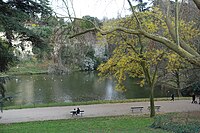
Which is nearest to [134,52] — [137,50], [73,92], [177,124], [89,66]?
[137,50]

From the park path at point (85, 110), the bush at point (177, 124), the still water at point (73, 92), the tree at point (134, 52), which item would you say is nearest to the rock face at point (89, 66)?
the still water at point (73, 92)

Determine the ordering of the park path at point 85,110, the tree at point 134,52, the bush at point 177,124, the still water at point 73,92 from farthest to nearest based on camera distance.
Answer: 1. the still water at point 73,92
2. the park path at point 85,110
3. the tree at point 134,52
4. the bush at point 177,124

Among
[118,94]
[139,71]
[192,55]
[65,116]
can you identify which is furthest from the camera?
[118,94]

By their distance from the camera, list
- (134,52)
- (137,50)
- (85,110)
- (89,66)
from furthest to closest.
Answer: (89,66)
(85,110)
(137,50)
(134,52)

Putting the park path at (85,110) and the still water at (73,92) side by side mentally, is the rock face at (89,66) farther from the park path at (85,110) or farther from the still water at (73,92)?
the park path at (85,110)

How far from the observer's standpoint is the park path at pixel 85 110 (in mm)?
15594

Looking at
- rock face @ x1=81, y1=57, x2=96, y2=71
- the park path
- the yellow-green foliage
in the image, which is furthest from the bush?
rock face @ x1=81, y1=57, x2=96, y2=71

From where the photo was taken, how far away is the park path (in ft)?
51.2

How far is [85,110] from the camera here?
697 inches

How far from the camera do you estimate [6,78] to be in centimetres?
969

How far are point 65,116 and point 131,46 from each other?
5.50 meters

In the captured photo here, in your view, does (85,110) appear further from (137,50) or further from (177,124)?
(177,124)

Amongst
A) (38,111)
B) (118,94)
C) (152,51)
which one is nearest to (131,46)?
(152,51)

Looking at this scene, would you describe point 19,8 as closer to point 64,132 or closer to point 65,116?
point 64,132
